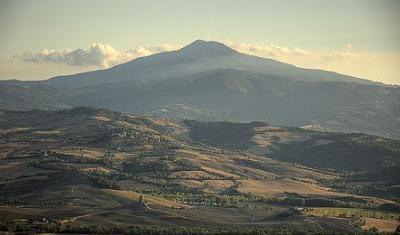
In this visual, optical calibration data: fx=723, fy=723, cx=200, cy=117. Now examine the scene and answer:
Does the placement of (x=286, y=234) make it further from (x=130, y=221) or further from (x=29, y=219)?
(x=29, y=219)

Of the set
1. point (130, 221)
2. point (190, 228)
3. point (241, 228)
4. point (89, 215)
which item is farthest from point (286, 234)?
point (89, 215)

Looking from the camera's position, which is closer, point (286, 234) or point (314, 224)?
point (286, 234)

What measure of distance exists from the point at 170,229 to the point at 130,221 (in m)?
17.4

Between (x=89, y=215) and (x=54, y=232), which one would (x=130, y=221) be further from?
(x=54, y=232)

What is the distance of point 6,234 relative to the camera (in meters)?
163

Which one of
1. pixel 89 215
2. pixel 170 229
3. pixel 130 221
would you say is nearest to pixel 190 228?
pixel 170 229

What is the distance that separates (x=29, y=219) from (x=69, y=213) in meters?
15.9

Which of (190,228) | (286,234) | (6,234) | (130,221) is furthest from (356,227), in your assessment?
(6,234)

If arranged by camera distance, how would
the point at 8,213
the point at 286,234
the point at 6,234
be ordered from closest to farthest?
1. the point at 6,234
2. the point at 286,234
3. the point at 8,213

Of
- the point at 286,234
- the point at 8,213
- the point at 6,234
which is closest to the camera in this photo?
the point at 6,234

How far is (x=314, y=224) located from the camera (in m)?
196

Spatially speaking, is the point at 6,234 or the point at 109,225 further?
the point at 109,225

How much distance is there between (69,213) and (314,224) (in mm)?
67041

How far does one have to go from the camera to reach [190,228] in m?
183
